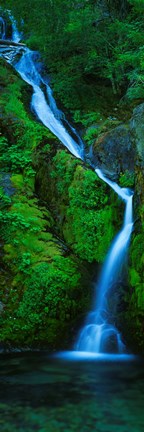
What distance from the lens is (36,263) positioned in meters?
7.16

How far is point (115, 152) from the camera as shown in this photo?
9.87 m

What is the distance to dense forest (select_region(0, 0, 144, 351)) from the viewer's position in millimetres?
6688

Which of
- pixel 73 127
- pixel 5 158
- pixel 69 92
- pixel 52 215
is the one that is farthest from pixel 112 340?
pixel 69 92

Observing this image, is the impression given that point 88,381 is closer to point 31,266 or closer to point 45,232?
point 31,266

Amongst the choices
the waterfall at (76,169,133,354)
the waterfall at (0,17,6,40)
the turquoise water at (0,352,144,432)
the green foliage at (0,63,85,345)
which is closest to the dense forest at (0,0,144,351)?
the green foliage at (0,63,85,345)

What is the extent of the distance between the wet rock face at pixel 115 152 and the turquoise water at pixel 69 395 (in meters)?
5.04

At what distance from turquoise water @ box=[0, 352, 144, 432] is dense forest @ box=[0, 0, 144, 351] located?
858 mm

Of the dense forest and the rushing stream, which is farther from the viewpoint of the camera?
the dense forest

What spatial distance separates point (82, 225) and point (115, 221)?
0.67m

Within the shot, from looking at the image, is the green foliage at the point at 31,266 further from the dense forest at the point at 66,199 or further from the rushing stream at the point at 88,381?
the rushing stream at the point at 88,381

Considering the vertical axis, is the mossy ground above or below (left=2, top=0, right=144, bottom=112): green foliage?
below

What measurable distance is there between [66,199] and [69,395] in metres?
4.56

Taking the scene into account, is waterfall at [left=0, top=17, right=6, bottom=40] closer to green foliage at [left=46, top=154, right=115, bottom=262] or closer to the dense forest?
the dense forest

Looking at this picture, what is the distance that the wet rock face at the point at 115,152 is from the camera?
31.5 feet
